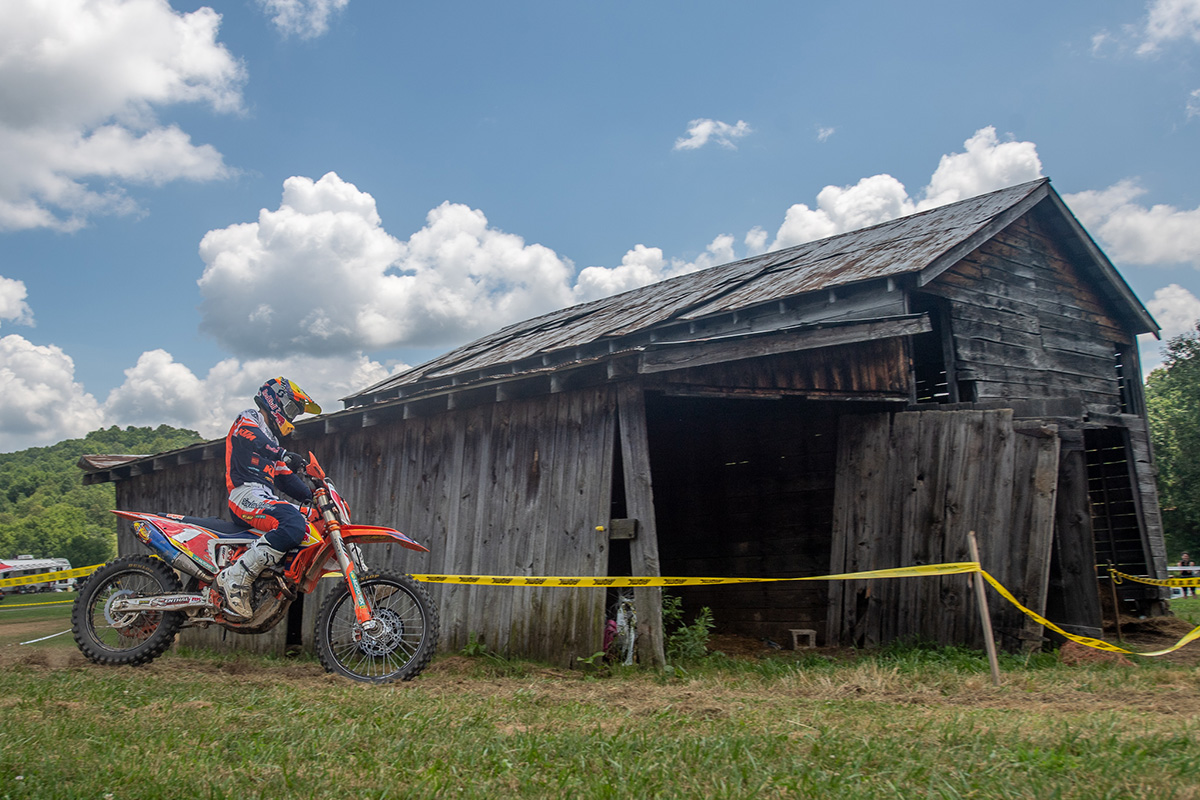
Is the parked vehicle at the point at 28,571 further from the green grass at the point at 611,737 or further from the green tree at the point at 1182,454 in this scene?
the green tree at the point at 1182,454

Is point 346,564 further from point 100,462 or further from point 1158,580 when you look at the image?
point 1158,580

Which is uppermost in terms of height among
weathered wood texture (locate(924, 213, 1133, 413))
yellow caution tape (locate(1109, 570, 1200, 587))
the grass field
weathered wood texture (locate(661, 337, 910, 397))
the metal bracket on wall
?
weathered wood texture (locate(924, 213, 1133, 413))

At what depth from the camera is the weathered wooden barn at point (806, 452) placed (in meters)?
7.23

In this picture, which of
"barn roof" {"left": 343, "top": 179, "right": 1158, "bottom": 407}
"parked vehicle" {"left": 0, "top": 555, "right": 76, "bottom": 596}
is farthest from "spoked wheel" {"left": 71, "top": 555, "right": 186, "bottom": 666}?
"parked vehicle" {"left": 0, "top": 555, "right": 76, "bottom": 596}

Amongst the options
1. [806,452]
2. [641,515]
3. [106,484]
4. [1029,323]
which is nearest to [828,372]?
[641,515]

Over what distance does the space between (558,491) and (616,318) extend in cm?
677

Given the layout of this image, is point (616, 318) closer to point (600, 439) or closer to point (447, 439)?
point (447, 439)

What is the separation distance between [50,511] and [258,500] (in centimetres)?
9262

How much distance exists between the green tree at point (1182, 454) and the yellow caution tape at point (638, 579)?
25.9 m

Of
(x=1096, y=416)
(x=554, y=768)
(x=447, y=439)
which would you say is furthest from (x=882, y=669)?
(x=1096, y=416)

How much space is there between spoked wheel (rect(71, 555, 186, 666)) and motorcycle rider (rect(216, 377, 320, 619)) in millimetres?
589

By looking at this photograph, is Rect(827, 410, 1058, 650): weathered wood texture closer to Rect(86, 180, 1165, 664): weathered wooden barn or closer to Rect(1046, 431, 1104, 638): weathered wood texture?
Rect(86, 180, 1165, 664): weathered wooden barn

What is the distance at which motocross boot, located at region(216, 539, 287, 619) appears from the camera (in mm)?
6258

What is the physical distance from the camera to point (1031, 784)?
119 inches
